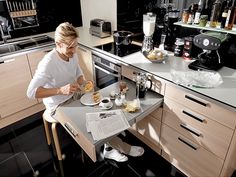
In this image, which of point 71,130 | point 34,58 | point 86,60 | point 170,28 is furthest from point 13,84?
point 170,28

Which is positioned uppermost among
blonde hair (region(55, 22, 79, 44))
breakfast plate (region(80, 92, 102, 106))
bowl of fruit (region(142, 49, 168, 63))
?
blonde hair (region(55, 22, 79, 44))

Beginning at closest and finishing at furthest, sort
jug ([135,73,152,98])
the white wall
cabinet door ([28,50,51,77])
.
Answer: jug ([135,73,152,98]) < cabinet door ([28,50,51,77]) < the white wall

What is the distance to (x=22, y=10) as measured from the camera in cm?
254

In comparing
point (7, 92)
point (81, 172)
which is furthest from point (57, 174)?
point (7, 92)

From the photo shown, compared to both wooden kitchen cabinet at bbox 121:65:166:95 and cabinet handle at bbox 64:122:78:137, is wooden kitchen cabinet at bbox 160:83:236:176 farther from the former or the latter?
cabinet handle at bbox 64:122:78:137

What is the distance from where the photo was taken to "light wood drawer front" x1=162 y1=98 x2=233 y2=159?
133 centimetres

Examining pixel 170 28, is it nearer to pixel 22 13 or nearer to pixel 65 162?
pixel 65 162

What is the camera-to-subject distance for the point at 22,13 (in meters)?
2.55

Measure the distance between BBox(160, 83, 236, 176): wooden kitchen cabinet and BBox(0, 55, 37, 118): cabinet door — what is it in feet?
5.32

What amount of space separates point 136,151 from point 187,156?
497 millimetres

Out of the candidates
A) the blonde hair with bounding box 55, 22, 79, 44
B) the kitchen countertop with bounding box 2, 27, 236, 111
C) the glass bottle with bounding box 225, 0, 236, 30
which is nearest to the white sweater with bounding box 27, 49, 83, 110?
the blonde hair with bounding box 55, 22, 79, 44

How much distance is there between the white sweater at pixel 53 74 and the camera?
1.46 metres

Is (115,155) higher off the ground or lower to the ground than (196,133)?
lower

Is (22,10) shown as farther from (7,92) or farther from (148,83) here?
(148,83)
